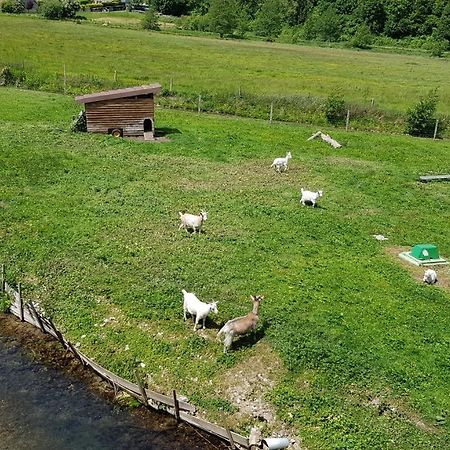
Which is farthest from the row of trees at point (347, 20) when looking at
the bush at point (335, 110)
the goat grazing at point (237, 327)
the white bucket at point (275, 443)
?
the white bucket at point (275, 443)

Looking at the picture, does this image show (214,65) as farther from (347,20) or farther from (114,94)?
(347,20)

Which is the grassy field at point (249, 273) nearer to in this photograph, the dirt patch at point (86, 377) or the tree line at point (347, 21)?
the dirt patch at point (86, 377)

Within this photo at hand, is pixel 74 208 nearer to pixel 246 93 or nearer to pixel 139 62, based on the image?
pixel 246 93

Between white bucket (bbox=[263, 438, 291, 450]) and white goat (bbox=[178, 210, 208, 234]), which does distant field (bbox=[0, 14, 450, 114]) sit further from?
white bucket (bbox=[263, 438, 291, 450])

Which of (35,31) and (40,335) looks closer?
(40,335)

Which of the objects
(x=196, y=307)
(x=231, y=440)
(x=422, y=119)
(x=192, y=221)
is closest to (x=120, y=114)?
(x=192, y=221)

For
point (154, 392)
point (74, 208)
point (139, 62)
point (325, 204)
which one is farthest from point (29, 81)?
point (154, 392)
